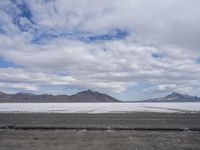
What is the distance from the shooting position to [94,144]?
1558 cm

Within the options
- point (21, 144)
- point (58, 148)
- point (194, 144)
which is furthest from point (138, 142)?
point (21, 144)

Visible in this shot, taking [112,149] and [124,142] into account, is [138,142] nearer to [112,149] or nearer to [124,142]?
[124,142]

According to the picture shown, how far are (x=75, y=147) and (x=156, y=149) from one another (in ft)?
15.5

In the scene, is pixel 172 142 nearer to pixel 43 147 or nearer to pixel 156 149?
pixel 156 149

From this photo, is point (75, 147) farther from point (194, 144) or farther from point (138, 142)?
point (194, 144)

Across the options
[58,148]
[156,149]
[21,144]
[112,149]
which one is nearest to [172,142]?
[156,149]

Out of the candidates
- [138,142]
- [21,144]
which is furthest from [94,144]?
[21,144]

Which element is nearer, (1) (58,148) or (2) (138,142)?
(1) (58,148)

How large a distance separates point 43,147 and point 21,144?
206 cm

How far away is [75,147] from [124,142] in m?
3.65

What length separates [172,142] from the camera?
16359 millimetres

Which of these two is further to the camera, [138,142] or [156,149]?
[138,142]

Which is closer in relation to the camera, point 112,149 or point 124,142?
point 112,149

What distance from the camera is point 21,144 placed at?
15.6 metres
